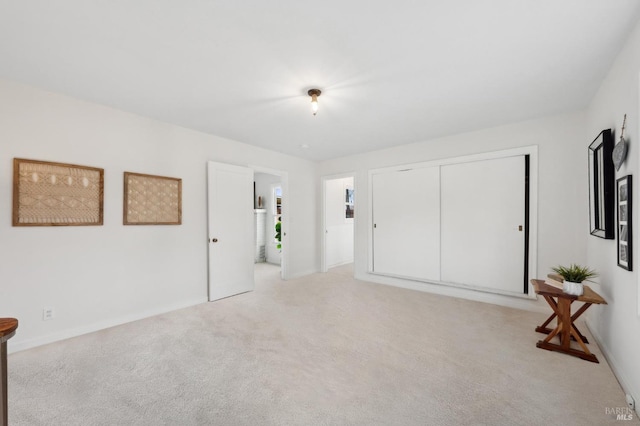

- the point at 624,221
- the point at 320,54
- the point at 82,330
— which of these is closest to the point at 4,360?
the point at 82,330

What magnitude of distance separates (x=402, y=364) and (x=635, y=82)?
2524 millimetres

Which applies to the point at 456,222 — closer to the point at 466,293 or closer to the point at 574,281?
the point at 466,293

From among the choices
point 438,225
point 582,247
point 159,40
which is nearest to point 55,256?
point 159,40

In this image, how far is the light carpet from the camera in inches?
66.7

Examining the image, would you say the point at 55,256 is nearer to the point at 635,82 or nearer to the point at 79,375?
the point at 79,375

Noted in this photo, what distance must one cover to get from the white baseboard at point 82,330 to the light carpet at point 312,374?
93mm

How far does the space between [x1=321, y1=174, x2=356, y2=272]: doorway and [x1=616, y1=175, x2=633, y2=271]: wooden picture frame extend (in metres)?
4.03

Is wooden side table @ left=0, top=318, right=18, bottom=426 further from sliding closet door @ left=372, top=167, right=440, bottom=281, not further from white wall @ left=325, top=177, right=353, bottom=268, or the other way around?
white wall @ left=325, top=177, right=353, bottom=268

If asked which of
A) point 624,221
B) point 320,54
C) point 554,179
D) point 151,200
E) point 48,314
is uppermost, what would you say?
point 320,54

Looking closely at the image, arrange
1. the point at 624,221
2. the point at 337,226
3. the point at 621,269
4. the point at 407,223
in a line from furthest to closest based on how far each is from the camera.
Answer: the point at 337,226, the point at 407,223, the point at 621,269, the point at 624,221

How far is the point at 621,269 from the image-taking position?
202 centimetres

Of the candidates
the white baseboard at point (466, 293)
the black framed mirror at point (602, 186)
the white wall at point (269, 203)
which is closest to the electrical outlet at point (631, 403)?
the black framed mirror at point (602, 186)

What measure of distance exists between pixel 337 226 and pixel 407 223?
209 cm

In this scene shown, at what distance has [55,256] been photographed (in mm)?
2678
